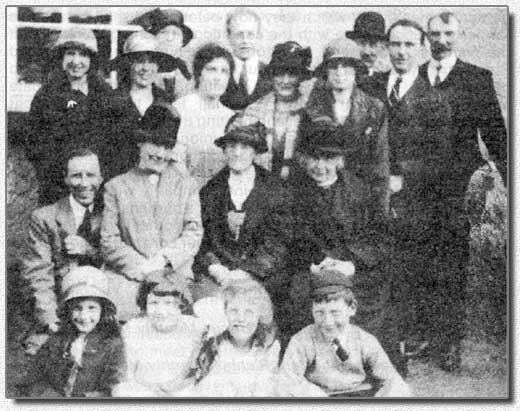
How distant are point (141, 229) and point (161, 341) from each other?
28.5 inches

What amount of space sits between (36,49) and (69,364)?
6.65 feet

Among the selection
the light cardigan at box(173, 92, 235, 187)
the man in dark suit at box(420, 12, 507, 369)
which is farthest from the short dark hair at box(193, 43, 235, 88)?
the man in dark suit at box(420, 12, 507, 369)

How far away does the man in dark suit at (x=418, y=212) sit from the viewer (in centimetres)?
587

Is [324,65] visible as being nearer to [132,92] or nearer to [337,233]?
[337,233]

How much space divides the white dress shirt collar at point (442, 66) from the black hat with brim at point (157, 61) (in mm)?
1575

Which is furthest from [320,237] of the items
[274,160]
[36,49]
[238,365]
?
[36,49]

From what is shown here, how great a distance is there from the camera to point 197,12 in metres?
5.88

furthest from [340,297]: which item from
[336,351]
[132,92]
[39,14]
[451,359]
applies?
[39,14]

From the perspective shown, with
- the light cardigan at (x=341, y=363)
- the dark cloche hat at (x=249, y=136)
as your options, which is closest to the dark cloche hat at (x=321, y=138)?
the dark cloche hat at (x=249, y=136)

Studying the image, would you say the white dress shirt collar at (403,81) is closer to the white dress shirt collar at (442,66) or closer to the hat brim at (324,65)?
the white dress shirt collar at (442,66)

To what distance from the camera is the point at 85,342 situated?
19.1 ft

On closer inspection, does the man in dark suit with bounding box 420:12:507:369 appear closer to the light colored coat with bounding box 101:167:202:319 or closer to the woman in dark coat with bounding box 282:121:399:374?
the woman in dark coat with bounding box 282:121:399:374

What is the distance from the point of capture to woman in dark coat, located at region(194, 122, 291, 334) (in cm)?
581

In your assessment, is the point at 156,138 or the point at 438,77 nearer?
the point at 156,138
